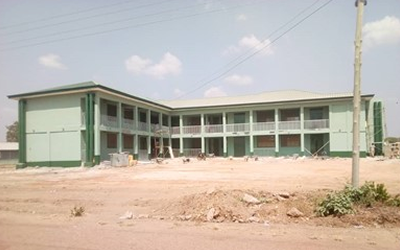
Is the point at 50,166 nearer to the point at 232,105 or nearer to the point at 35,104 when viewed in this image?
the point at 35,104

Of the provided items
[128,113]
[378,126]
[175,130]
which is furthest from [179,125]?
[378,126]

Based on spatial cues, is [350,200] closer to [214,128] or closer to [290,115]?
[290,115]

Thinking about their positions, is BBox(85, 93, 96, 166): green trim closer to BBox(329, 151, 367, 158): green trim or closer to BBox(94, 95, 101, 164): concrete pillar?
BBox(94, 95, 101, 164): concrete pillar

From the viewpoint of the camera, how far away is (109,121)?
3148 centimetres

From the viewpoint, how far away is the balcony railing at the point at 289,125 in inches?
1578

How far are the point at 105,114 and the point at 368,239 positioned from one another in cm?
2891

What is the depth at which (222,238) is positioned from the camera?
22.9 ft

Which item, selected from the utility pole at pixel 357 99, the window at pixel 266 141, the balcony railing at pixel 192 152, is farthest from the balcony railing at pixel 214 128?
the utility pole at pixel 357 99

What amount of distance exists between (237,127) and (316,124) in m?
9.39

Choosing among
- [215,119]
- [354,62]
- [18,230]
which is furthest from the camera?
[215,119]

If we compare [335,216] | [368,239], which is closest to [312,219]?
[335,216]

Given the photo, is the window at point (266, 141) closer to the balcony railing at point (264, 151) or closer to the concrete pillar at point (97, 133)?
the balcony railing at point (264, 151)

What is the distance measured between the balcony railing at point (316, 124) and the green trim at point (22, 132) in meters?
29.4

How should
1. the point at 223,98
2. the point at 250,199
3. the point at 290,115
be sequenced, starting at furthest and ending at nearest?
the point at 223,98 < the point at 290,115 < the point at 250,199
